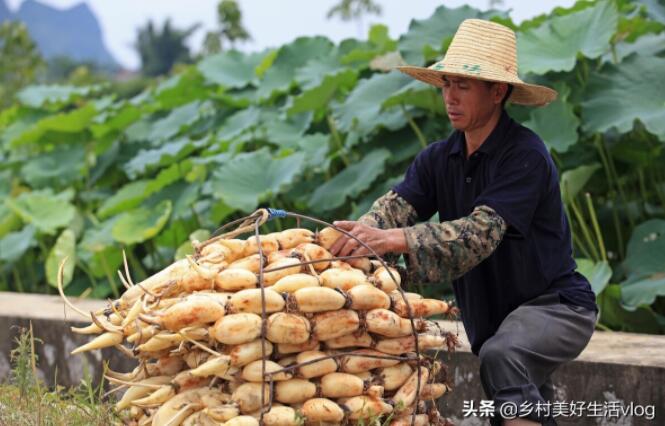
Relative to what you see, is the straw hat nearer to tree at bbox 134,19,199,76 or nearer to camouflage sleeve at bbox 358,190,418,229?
camouflage sleeve at bbox 358,190,418,229

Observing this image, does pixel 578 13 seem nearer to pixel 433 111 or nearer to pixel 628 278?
pixel 433 111

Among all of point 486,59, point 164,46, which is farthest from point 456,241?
point 164,46

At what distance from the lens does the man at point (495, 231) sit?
Result: 3.33m

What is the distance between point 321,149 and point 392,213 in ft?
10.8

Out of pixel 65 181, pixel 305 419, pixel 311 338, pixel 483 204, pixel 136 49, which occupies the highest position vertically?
pixel 483 204

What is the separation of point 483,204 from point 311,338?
27.9 inches

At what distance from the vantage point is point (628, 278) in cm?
542

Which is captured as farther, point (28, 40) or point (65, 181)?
point (28, 40)

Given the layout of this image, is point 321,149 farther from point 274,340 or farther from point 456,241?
point 274,340

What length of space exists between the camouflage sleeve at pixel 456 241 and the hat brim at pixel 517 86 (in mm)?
447

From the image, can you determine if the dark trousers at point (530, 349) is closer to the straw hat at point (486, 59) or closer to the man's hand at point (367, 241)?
the man's hand at point (367, 241)

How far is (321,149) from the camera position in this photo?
7027mm

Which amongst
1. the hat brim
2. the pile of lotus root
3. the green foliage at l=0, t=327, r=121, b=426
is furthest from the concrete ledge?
the hat brim

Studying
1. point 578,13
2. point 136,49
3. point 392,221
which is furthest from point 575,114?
point 136,49
